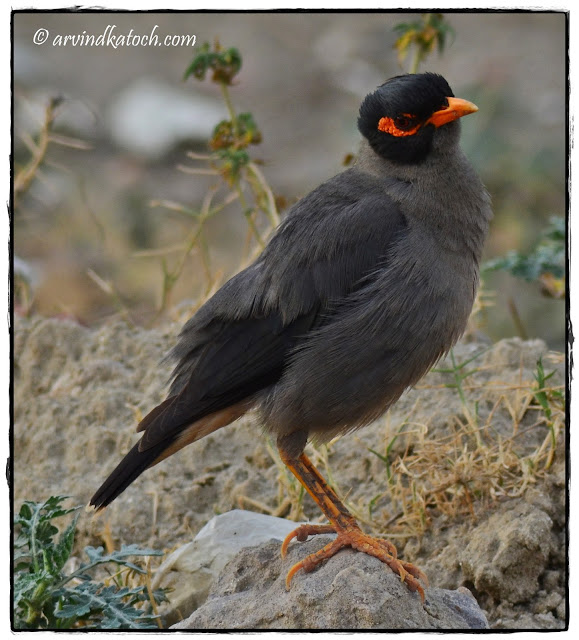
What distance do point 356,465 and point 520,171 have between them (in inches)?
166

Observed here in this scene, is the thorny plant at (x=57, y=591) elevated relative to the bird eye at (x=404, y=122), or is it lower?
lower

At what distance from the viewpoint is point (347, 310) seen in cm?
404

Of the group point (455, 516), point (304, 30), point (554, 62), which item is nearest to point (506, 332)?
point (455, 516)

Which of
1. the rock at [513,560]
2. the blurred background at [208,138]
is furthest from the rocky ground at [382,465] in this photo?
the blurred background at [208,138]

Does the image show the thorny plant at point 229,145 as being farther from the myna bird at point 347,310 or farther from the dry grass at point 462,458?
the dry grass at point 462,458

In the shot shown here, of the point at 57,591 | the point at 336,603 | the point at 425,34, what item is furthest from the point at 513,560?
the point at 425,34

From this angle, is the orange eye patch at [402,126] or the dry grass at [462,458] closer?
the orange eye patch at [402,126]

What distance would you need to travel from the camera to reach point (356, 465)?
16.8 feet

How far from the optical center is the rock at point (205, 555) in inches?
171

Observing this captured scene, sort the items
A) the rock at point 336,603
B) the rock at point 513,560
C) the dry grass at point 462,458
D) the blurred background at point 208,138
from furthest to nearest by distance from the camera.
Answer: the blurred background at point 208,138 → the dry grass at point 462,458 → the rock at point 513,560 → the rock at point 336,603

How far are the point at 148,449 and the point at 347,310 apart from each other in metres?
1.00

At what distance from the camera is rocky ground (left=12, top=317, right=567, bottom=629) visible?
4.26 metres

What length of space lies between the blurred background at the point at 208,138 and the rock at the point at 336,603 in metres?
2.34

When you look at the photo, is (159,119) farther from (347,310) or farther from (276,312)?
(347,310)
